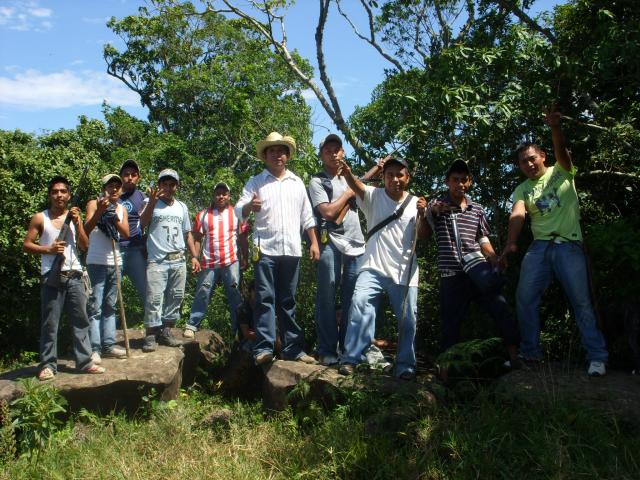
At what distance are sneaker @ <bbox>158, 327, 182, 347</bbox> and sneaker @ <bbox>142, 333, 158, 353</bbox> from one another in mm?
146

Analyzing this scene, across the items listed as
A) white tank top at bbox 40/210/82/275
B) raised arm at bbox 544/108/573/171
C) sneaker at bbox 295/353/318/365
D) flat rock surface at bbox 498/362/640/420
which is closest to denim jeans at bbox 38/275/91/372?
white tank top at bbox 40/210/82/275

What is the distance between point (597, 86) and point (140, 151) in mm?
14992

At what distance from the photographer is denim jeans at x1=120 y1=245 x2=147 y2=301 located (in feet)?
19.3

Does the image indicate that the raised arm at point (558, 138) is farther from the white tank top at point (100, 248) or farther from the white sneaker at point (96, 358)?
the white sneaker at point (96, 358)

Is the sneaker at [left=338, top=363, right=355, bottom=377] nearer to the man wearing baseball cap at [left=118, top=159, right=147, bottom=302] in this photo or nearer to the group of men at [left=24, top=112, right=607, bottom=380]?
the group of men at [left=24, top=112, right=607, bottom=380]

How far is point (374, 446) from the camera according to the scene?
397cm

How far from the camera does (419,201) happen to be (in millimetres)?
4805

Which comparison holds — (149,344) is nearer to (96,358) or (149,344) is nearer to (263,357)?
(96,358)

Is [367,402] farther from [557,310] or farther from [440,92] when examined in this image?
[440,92]

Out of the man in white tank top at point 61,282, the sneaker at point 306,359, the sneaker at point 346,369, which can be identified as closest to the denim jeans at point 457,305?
the sneaker at point 346,369

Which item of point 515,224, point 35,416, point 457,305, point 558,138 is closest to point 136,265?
point 35,416

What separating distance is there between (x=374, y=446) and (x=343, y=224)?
191 centimetres

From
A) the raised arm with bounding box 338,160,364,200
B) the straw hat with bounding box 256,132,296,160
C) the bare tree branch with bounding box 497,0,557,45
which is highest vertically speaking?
the bare tree branch with bounding box 497,0,557,45

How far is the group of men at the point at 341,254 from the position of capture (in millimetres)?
4750
